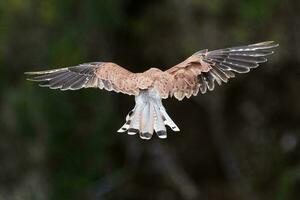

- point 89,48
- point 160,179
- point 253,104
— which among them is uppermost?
point 89,48

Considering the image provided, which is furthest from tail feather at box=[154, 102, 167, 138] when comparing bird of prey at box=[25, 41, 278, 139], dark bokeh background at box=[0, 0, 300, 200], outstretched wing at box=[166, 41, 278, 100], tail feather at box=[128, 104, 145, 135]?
dark bokeh background at box=[0, 0, 300, 200]

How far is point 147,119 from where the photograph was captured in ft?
21.1

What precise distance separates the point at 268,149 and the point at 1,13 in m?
4.23

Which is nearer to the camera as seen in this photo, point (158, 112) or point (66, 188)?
point (158, 112)

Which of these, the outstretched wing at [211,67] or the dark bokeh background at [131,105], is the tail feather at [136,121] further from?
the dark bokeh background at [131,105]

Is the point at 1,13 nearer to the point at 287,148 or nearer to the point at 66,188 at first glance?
the point at 66,188

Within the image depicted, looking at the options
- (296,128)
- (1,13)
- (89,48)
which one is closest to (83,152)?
(89,48)

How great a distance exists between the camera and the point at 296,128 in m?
13.3

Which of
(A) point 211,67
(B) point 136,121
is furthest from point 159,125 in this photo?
(A) point 211,67

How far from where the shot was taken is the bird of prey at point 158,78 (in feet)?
21.4

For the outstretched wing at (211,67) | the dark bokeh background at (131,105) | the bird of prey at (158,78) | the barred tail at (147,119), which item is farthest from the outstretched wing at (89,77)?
the dark bokeh background at (131,105)

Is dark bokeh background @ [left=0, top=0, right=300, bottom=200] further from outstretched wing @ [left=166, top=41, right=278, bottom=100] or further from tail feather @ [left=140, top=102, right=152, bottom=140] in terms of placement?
tail feather @ [left=140, top=102, right=152, bottom=140]

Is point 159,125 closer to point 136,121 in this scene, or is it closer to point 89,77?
point 136,121

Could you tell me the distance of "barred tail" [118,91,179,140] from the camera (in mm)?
6258
